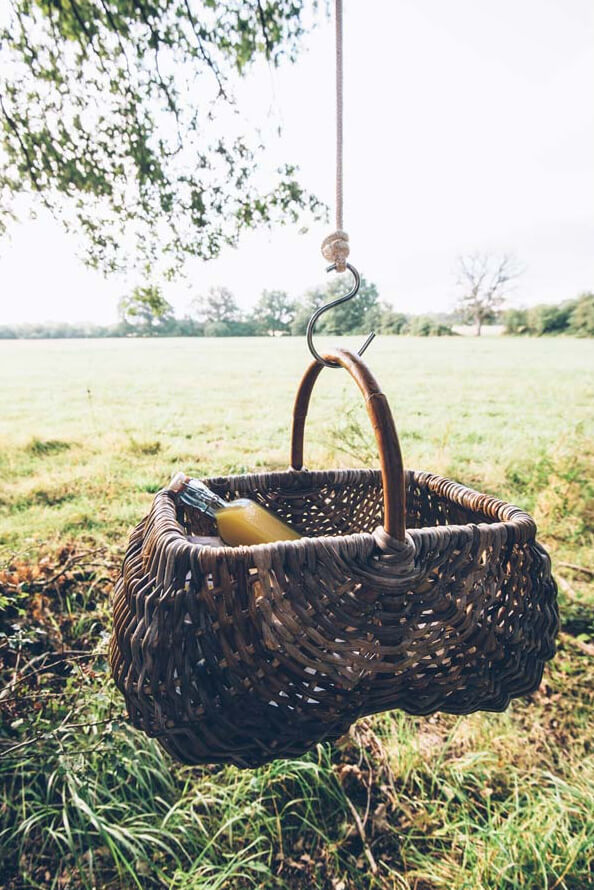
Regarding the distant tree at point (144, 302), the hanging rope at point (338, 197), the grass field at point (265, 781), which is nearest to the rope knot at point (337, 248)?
the hanging rope at point (338, 197)

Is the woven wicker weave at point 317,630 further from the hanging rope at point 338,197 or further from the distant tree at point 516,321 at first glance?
the distant tree at point 516,321

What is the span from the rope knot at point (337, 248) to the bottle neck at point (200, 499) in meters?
0.55

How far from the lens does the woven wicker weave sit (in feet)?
2.17

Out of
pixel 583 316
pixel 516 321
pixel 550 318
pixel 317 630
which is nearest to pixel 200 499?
pixel 317 630

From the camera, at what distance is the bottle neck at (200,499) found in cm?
103

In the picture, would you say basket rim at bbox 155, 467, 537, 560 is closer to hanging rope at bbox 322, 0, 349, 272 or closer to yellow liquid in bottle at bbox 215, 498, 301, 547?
yellow liquid in bottle at bbox 215, 498, 301, 547

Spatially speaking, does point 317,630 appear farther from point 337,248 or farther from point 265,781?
point 265,781

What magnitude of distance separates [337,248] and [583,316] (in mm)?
26518

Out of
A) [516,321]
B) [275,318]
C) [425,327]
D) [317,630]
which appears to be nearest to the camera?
[317,630]

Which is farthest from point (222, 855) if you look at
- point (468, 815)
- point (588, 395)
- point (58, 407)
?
point (588, 395)

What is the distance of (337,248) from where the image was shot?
99 cm

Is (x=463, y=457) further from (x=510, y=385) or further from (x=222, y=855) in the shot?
(x=510, y=385)

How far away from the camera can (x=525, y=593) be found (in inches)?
31.9

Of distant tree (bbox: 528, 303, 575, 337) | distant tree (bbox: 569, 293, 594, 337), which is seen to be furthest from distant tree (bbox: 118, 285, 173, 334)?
distant tree (bbox: 528, 303, 575, 337)
